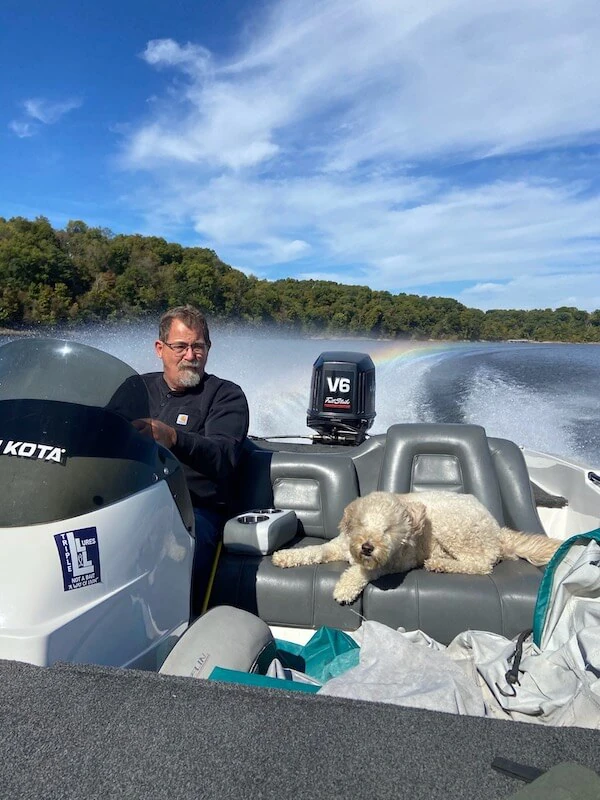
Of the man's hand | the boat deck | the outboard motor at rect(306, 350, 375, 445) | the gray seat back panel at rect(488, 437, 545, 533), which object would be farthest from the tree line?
the boat deck

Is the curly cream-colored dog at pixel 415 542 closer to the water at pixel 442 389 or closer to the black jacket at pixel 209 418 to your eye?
the black jacket at pixel 209 418

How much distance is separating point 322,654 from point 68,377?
Answer: 165cm

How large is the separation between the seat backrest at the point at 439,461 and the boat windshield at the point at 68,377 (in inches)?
88.2

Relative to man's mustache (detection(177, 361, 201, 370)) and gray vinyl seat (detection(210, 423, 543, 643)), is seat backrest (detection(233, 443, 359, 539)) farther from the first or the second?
man's mustache (detection(177, 361, 201, 370))

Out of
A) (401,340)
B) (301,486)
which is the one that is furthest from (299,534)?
(401,340)

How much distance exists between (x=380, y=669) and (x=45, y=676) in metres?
1.20

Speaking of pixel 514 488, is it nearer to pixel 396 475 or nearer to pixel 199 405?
pixel 396 475

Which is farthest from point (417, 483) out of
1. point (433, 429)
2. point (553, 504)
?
point (553, 504)

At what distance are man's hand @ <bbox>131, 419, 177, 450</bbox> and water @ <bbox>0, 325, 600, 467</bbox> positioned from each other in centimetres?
622

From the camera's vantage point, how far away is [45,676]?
3.49 feet

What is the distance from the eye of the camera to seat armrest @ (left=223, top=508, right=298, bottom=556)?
290cm

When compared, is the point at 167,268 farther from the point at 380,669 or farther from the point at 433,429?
the point at 380,669

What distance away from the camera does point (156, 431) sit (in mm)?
1723

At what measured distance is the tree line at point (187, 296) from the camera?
Result: 2036cm
